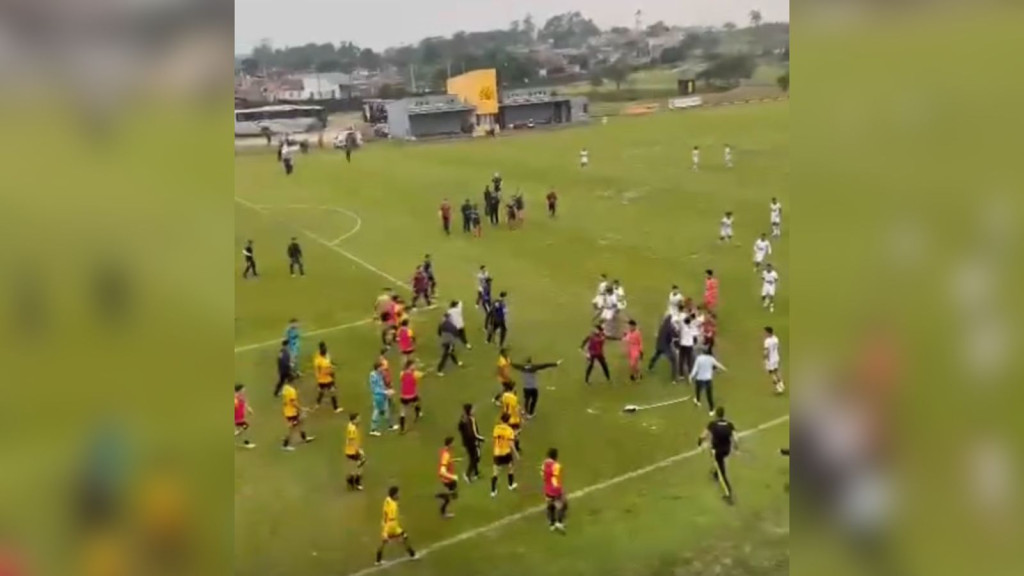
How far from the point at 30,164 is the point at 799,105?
11.7 feet

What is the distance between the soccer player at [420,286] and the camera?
10148 mm

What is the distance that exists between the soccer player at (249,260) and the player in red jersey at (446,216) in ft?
7.27

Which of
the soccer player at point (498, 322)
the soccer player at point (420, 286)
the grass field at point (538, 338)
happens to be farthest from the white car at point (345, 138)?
the soccer player at point (498, 322)

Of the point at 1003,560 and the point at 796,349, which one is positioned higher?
the point at 796,349

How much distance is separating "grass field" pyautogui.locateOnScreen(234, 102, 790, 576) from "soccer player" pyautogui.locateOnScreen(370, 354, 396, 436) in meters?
0.14

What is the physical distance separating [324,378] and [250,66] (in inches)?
110

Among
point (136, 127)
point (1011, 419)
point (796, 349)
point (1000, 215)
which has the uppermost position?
point (136, 127)

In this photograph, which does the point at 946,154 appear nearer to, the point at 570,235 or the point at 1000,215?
the point at 1000,215

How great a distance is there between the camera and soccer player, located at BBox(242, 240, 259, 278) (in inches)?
345

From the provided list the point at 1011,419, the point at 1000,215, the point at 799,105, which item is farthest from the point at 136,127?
the point at 1011,419

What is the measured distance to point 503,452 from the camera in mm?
8172

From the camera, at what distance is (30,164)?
191 inches

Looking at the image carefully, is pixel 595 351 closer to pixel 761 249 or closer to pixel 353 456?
pixel 761 249

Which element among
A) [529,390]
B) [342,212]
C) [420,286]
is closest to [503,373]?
[529,390]
